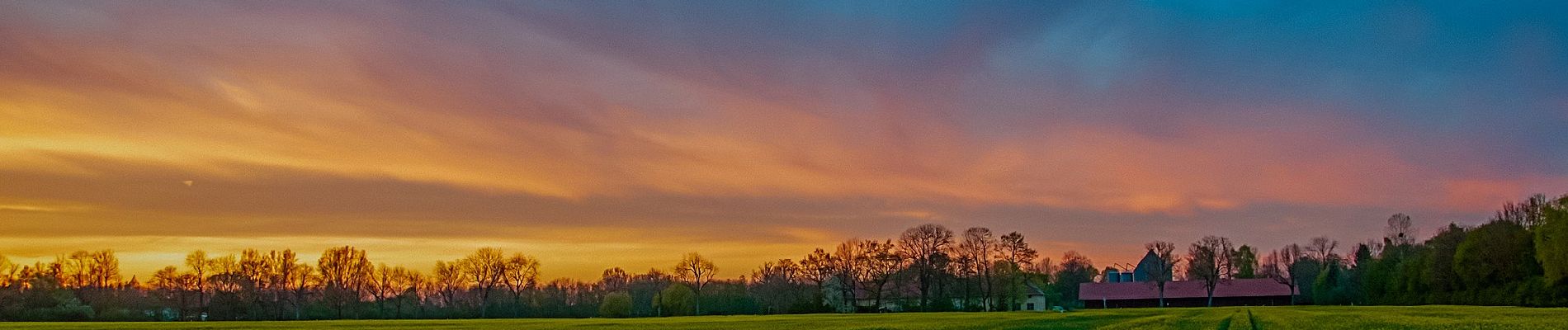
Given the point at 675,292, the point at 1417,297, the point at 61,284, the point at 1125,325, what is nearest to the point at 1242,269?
the point at 1417,297

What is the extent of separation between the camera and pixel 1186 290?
161 meters

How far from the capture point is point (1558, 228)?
268ft

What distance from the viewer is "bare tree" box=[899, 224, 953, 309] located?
13638cm

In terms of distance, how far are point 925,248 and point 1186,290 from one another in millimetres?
52423

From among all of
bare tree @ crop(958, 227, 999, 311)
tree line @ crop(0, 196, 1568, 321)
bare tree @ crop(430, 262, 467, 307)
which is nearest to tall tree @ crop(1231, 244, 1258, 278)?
tree line @ crop(0, 196, 1568, 321)

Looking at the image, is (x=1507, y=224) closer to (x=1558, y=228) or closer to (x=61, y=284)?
(x=1558, y=228)

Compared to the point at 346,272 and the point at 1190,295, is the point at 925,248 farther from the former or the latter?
the point at 346,272

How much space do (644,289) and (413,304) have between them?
38.3 meters

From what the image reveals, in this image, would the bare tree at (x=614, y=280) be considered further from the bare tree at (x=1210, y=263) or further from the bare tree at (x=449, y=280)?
the bare tree at (x=1210, y=263)

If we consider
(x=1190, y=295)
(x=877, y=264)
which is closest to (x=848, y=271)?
(x=877, y=264)

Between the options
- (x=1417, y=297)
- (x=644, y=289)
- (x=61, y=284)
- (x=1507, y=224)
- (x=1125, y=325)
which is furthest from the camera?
(x=644, y=289)

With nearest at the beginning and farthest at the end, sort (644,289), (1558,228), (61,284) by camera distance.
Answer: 1. (1558,228)
2. (61,284)
3. (644,289)

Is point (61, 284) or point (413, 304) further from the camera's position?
point (413, 304)

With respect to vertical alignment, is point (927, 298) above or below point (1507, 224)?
below
